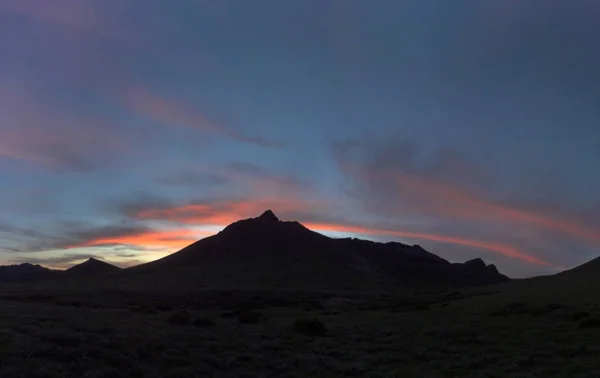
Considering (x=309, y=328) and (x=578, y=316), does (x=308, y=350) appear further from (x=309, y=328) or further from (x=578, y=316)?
(x=578, y=316)

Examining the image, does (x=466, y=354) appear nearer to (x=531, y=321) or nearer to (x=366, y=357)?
(x=366, y=357)

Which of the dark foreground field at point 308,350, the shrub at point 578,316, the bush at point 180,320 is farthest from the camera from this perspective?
the bush at point 180,320

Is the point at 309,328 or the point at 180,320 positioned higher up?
the point at 180,320

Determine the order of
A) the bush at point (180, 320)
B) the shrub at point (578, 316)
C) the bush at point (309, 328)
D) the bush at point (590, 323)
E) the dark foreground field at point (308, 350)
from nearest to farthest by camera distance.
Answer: the dark foreground field at point (308, 350)
the bush at point (590, 323)
the bush at point (309, 328)
the shrub at point (578, 316)
the bush at point (180, 320)

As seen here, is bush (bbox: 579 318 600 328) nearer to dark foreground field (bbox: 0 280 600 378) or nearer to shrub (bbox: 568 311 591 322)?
dark foreground field (bbox: 0 280 600 378)

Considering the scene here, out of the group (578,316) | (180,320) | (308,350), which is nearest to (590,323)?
(578,316)

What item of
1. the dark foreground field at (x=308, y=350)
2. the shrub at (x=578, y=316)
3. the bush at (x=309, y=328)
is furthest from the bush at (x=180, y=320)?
the shrub at (x=578, y=316)

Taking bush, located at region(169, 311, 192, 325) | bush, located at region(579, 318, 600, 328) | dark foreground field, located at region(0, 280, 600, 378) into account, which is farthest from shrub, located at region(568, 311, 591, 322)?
bush, located at region(169, 311, 192, 325)

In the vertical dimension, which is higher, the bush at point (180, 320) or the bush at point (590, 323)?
the bush at point (590, 323)

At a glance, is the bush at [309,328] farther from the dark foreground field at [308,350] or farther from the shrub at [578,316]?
the shrub at [578,316]

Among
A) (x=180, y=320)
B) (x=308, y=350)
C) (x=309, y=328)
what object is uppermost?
(x=180, y=320)

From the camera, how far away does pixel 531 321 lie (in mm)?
39812

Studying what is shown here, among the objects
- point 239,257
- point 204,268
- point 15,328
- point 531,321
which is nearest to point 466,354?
point 531,321

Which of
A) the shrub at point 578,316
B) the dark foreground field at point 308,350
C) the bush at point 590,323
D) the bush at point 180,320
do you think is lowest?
the dark foreground field at point 308,350
